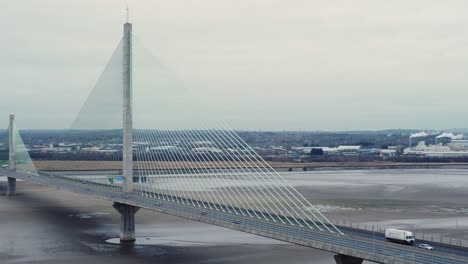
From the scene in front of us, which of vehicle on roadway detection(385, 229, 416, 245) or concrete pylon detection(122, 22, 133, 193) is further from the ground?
concrete pylon detection(122, 22, 133, 193)

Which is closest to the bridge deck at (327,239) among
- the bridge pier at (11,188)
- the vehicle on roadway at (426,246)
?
the vehicle on roadway at (426,246)

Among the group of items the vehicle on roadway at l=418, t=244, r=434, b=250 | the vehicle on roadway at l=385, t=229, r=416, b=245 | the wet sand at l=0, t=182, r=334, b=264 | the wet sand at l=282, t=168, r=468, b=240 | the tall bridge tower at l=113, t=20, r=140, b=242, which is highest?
the tall bridge tower at l=113, t=20, r=140, b=242

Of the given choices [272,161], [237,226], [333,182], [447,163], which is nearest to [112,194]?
[237,226]

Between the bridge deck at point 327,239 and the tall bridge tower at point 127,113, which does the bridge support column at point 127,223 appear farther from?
the bridge deck at point 327,239

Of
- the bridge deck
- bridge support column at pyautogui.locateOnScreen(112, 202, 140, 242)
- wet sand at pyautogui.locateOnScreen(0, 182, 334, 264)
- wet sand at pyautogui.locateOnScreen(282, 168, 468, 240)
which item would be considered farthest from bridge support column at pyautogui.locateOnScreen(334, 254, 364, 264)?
bridge support column at pyautogui.locateOnScreen(112, 202, 140, 242)

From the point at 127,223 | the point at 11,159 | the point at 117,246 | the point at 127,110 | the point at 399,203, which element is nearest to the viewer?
the point at 117,246

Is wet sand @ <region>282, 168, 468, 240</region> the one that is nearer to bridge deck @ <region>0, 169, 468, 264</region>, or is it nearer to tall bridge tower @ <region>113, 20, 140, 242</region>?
bridge deck @ <region>0, 169, 468, 264</region>

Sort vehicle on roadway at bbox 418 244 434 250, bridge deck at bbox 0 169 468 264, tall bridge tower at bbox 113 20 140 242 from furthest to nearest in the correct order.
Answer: tall bridge tower at bbox 113 20 140 242, vehicle on roadway at bbox 418 244 434 250, bridge deck at bbox 0 169 468 264

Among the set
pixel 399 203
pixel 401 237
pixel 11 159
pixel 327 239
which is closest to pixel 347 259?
pixel 327 239

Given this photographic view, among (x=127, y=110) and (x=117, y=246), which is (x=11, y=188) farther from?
(x=117, y=246)
